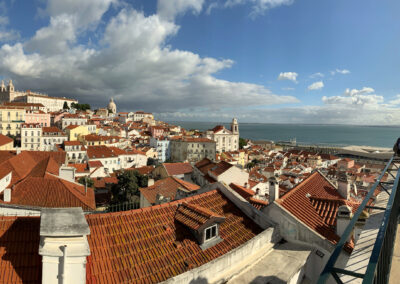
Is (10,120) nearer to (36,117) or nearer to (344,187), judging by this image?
(36,117)

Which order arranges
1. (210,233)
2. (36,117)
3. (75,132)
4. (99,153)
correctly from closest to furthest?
(210,233), (99,153), (75,132), (36,117)

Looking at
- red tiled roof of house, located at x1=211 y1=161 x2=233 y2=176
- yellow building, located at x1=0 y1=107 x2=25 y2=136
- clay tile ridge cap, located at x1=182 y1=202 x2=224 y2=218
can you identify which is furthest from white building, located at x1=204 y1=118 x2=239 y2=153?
clay tile ridge cap, located at x1=182 y1=202 x2=224 y2=218

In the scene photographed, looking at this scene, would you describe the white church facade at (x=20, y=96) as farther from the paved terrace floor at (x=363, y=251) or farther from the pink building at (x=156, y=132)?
the paved terrace floor at (x=363, y=251)

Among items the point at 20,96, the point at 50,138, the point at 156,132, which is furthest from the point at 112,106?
the point at 50,138

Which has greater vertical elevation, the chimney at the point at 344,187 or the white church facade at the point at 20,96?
the white church facade at the point at 20,96

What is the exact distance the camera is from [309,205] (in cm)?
873

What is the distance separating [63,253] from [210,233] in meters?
3.42

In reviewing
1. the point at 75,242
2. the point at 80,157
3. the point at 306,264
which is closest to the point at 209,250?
the point at 306,264

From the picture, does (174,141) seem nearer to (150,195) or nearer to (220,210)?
(150,195)

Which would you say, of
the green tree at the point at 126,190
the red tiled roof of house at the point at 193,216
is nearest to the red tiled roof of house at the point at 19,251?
the red tiled roof of house at the point at 193,216

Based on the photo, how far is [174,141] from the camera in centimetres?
7369

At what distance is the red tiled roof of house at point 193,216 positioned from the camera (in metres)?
6.18

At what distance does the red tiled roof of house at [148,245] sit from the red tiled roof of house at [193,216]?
18 centimetres

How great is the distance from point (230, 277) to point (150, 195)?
1099cm
